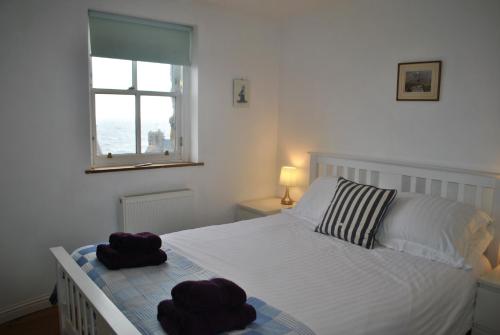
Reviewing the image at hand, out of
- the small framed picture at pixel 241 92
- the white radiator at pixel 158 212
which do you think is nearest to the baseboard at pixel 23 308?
the white radiator at pixel 158 212

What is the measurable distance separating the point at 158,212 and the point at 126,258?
1.27m

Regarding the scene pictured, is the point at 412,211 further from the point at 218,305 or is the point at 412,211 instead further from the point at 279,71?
the point at 279,71

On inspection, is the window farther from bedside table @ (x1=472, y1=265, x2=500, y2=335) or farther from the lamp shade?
bedside table @ (x1=472, y1=265, x2=500, y2=335)

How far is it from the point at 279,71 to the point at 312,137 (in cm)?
82

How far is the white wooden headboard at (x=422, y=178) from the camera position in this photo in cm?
252

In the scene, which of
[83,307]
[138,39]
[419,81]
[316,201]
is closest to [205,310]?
[83,307]

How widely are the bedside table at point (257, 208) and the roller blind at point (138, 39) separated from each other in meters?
1.44

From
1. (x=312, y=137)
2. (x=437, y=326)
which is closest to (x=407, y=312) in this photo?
(x=437, y=326)

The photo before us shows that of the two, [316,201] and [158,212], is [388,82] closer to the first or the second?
[316,201]

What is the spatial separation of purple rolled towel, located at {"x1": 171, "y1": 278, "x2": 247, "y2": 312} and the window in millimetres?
1971

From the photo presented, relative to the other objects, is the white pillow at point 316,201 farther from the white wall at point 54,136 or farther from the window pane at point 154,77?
the window pane at point 154,77

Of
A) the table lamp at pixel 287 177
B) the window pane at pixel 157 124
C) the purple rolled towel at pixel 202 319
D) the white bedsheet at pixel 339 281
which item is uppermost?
the window pane at pixel 157 124

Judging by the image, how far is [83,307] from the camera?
1.80 meters

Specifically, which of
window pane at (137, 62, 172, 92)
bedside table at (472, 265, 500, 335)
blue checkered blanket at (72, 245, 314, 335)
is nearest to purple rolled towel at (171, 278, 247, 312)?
blue checkered blanket at (72, 245, 314, 335)
